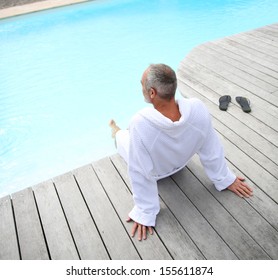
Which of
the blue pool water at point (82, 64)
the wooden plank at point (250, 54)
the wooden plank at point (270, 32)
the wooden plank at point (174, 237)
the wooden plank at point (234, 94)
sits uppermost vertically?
the wooden plank at point (270, 32)

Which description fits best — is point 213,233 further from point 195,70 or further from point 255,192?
point 195,70

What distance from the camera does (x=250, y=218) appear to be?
6.15 ft

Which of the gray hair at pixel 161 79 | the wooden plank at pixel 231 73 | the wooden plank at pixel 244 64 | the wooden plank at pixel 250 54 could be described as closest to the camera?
the gray hair at pixel 161 79

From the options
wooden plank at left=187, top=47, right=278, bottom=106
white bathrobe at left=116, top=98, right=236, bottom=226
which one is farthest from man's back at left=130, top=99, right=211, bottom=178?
wooden plank at left=187, top=47, right=278, bottom=106

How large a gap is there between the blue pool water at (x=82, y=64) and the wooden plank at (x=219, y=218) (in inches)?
76.1

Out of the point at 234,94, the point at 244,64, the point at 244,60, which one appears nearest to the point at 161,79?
the point at 234,94

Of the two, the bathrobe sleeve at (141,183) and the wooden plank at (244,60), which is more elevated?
the bathrobe sleeve at (141,183)

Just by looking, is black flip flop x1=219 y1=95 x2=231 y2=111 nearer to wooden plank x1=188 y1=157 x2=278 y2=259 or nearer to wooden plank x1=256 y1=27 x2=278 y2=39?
wooden plank x1=188 y1=157 x2=278 y2=259

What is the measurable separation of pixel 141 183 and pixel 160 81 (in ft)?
2.18

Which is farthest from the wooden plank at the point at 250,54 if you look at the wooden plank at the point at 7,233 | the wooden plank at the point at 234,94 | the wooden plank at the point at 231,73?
the wooden plank at the point at 7,233

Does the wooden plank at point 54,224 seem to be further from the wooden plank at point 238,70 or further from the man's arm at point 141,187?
the wooden plank at point 238,70

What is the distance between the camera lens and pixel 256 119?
2.77 m

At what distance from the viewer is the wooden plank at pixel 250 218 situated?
5.64 ft

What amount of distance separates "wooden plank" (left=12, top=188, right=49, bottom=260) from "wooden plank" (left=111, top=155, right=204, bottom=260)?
2.50 feet
